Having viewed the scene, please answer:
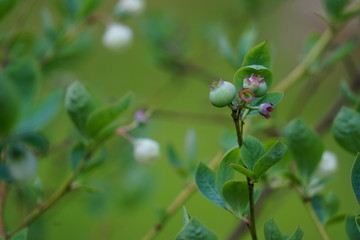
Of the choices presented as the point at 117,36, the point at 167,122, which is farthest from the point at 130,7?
the point at 167,122

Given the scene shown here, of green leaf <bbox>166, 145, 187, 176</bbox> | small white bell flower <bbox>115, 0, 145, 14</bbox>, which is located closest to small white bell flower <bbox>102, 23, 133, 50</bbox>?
small white bell flower <bbox>115, 0, 145, 14</bbox>

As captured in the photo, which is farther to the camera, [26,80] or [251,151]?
[26,80]

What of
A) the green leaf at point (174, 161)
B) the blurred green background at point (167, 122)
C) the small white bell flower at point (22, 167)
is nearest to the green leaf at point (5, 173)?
the small white bell flower at point (22, 167)

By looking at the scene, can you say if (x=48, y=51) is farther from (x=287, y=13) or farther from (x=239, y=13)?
(x=287, y=13)

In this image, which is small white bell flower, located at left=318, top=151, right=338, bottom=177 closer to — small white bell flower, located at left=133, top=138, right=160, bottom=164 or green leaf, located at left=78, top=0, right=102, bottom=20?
small white bell flower, located at left=133, top=138, right=160, bottom=164

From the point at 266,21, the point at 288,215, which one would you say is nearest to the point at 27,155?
the point at 288,215

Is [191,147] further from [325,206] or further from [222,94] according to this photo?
[222,94]
